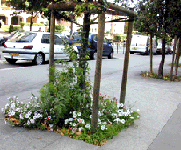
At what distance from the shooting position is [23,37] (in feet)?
42.6

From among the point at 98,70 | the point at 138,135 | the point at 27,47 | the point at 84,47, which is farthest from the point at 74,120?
the point at 27,47

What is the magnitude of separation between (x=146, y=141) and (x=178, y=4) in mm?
6425

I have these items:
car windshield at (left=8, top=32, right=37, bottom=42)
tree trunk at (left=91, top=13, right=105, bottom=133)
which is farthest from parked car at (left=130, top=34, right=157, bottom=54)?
tree trunk at (left=91, top=13, right=105, bottom=133)

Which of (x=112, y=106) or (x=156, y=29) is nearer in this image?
(x=112, y=106)

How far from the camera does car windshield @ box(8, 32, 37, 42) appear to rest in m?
12.9

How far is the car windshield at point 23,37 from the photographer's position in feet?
42.3

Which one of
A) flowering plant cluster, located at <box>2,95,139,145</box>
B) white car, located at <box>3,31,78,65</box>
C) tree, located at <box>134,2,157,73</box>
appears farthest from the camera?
white car, located at <box>3,31,78,65</box>

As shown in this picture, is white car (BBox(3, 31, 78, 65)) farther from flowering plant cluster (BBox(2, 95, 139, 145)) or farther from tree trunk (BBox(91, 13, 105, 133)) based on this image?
tree trunk (BBox(91, 13, 105, 133))

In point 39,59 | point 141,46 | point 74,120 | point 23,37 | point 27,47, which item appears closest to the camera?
point 74,120

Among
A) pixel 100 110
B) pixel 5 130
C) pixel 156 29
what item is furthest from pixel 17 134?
pixel 156 29

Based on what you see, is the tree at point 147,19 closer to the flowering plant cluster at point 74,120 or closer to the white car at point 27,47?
the white car at point 27,47

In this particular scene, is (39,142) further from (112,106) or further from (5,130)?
(112,106)

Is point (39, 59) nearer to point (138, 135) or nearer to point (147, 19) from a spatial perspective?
point (147, 19)

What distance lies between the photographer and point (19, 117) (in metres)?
4.64
